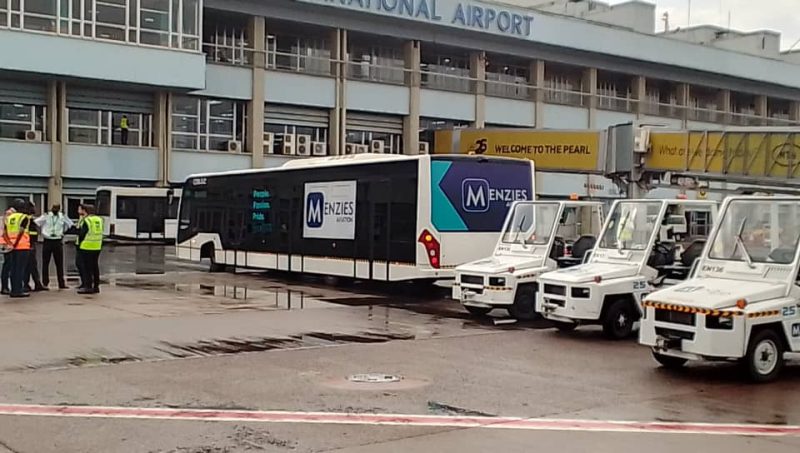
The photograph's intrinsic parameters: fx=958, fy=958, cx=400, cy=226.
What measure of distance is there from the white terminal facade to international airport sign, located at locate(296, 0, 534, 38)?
8 centimetres

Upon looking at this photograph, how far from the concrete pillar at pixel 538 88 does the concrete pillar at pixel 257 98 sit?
17672 millimetres

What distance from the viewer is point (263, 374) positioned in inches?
438

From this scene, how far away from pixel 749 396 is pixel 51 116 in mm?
38356

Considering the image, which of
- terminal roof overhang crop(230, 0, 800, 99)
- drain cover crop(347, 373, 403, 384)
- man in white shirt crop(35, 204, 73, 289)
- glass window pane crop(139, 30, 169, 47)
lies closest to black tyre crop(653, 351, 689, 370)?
drain cover crop(347, 373, 403, 384)

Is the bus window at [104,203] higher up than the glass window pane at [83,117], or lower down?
lower down

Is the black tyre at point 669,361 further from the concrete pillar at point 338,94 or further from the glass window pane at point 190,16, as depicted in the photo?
the concrete pillar at point 338,94

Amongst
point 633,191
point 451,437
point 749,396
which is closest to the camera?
point 451,437

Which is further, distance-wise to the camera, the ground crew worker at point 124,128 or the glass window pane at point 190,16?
the ground crew worker at point 124,128

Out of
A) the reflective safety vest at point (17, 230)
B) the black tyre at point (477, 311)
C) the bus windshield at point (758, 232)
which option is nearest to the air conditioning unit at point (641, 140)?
the black tyre at point (477, 311)

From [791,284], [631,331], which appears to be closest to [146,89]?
[631,331]

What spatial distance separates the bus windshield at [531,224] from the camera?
57.4ft

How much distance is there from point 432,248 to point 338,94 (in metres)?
29.6

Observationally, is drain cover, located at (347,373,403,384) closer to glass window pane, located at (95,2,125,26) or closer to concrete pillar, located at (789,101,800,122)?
glass window pane, located at (95,2,125,26)

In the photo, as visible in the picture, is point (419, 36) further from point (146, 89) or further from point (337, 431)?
point (337, 431)
